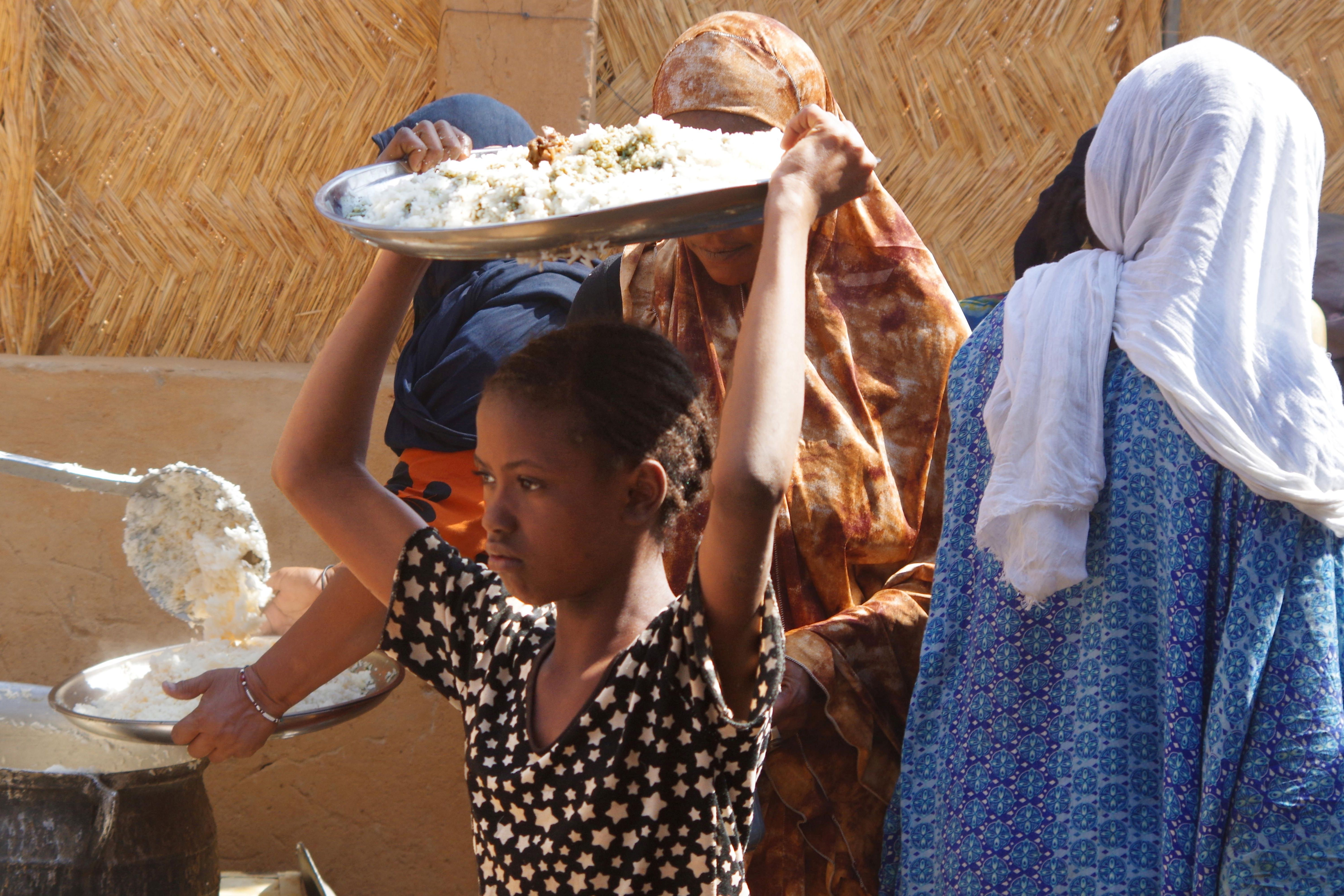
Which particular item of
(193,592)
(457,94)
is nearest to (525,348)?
(193,592)

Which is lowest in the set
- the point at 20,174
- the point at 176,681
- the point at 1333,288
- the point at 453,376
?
the point at 176,681

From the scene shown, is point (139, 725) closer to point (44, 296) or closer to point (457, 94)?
point (457, 94)

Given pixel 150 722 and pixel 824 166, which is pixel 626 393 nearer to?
pixel 824 166

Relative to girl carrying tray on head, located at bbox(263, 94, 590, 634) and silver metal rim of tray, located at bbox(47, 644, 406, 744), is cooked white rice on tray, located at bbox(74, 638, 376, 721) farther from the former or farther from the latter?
girl carrying tray on head, located at bbox(263, 94, 590, 634)

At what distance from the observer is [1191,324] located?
1.68 m

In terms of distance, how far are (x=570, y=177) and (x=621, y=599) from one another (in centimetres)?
54

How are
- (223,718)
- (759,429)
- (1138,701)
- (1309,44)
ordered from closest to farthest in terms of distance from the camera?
(759,429), (1138,701), (223,718), (1309,44)

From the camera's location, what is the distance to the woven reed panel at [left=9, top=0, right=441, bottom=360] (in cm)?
338

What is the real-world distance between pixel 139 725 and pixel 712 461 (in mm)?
1043

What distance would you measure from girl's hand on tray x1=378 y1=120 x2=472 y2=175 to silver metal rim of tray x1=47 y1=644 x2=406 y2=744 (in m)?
0.76

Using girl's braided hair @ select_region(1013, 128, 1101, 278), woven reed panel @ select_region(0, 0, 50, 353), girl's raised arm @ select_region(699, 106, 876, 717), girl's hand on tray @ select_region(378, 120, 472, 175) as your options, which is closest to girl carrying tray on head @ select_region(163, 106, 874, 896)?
girl's raised arm @ select_region(699, 106, 876, 717)

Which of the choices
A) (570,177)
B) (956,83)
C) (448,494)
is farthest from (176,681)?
(956,83)

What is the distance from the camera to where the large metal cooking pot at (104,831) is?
86.1 inches

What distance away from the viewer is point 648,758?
1360 millimetres
